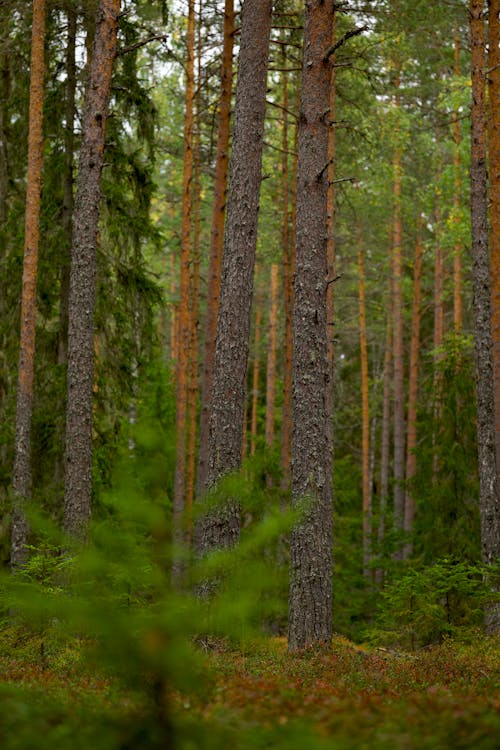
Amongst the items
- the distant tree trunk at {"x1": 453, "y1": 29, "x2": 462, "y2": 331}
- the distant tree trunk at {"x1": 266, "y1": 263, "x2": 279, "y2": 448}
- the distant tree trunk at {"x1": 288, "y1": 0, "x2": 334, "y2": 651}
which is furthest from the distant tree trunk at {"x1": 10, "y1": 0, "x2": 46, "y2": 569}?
the distant tree trunk at {"x1": 266, "y1": 263, "x2": 279, "y2": 448}

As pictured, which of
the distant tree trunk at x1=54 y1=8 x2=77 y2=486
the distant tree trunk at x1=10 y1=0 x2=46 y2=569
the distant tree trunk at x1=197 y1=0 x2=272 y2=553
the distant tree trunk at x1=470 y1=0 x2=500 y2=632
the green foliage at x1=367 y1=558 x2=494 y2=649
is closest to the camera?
the distant tree trunk at x1=197 y1=0 x2=272 y2=553

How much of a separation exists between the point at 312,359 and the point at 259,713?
5.98m

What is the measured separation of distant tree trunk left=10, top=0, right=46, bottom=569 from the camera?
12844 mm

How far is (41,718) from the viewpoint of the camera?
4121 millimetres

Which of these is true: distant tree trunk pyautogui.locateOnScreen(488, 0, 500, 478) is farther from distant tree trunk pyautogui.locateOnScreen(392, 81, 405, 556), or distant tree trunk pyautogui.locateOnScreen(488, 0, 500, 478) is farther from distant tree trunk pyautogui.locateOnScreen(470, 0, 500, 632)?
distant tree trunk pyautogui.locateOnScreen(392, 81, 405, 556)

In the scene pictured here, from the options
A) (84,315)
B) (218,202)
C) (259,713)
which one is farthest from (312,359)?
(218,202)

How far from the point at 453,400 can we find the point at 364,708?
1322 centimetres

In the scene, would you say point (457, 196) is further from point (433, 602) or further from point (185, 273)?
point (433, 602)

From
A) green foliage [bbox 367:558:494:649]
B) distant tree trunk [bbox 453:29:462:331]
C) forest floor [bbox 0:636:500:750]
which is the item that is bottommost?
green foliage [bbox 367:558:494:649]

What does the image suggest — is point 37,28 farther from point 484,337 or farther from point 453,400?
point 453,400

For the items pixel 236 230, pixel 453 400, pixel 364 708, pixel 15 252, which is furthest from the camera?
pixel 453 400

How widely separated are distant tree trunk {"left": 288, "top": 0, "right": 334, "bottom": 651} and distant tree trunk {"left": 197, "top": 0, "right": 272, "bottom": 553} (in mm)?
616

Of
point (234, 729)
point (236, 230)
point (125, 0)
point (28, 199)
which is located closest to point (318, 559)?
point (236, 230)

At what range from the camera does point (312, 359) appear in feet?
32.8
